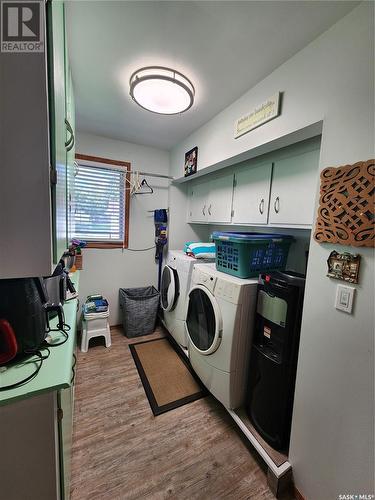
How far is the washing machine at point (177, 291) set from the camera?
7.43 feet

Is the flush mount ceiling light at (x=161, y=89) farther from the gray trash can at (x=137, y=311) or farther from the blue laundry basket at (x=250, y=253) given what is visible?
the gray trash can at (x=137, y=311)

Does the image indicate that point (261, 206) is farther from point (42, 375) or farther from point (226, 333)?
point (42, 375)

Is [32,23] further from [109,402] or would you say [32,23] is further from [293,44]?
[109,402]

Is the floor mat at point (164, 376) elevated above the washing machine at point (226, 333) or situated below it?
below

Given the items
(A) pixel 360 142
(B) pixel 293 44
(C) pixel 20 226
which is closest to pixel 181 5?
(B) pixel 293 44

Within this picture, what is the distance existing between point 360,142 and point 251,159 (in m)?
1.04

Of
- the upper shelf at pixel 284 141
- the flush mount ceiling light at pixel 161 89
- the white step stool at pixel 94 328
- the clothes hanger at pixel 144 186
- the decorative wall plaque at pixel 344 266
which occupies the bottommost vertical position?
the white step stool at pixel 94 328

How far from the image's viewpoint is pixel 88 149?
100 inches

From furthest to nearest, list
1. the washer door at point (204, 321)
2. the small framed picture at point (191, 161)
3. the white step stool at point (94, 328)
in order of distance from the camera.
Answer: the white step stool at point (94, 328) → the small framed picture at point (191, 161) → the washer door at point (204, 321)

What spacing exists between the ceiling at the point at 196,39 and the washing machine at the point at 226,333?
4.73ft

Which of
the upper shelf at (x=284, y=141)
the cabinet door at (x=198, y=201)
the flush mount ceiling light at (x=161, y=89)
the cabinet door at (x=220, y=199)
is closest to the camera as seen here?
the upper shelf at (x=284, y=141)

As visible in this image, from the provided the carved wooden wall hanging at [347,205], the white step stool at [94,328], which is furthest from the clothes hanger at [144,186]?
the carved wooden wall hanging at [347,205]

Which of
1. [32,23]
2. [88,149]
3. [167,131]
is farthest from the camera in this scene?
[88,149]

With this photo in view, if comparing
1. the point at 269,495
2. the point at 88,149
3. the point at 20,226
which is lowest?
the point at 269,495
